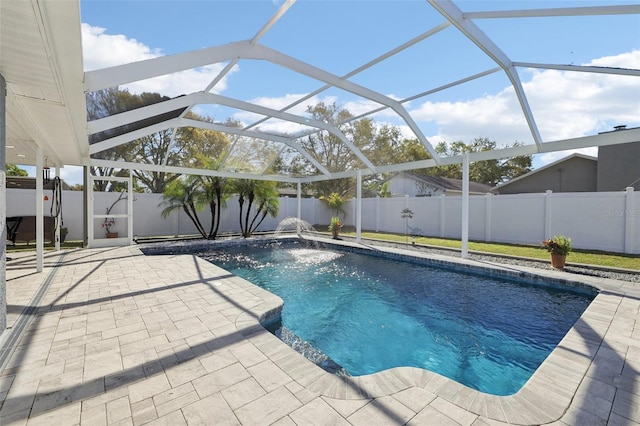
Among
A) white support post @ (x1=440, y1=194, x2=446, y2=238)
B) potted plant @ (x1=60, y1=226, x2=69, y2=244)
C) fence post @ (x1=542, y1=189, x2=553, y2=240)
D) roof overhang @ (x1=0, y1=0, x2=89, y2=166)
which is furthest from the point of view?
white support post @ (x1=440, y1=194, x2=446, y2=238)

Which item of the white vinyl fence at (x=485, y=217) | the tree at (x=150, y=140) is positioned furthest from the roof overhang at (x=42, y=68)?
the white vinyl fence at (x=485, y=217)

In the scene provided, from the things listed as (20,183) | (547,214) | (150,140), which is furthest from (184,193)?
(547,214)

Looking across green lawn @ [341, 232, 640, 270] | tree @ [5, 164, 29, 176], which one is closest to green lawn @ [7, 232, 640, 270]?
green lawn @ [341, 232, 640, 270]

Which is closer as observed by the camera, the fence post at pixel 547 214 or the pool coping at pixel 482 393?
the pool coping at pixel 482 393

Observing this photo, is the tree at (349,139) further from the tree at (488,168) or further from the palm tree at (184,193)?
the tree at (488,168)

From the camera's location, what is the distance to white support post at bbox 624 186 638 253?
845 cm

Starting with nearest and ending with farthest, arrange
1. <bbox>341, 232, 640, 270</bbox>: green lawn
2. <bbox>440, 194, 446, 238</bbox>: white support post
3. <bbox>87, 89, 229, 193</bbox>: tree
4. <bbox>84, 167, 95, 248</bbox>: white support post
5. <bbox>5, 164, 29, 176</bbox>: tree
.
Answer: <bbox>87, 89, 229, 193</bbox>: tree
<bbox>341, 232, 640, 270</bbox>: green lawn
<bbox>84, 167, 95, 248</bbox>: white support post
<bbox>440, 194, 446, 238</bbox>: white support post
<bbox>5, 164, 29, 176</bbox>: tree

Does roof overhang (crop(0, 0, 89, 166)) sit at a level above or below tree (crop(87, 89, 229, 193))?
below

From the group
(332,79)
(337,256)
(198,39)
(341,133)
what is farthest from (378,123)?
(198,39)

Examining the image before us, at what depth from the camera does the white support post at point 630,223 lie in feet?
27.7

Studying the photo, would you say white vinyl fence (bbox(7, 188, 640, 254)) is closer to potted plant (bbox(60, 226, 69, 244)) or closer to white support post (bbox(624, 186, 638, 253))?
white support post (bbox(624, 186, 638, 253))

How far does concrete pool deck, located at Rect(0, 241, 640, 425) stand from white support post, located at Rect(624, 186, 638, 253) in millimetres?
6256

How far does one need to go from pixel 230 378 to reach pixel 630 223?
11767mm

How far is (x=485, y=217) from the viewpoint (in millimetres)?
12008
